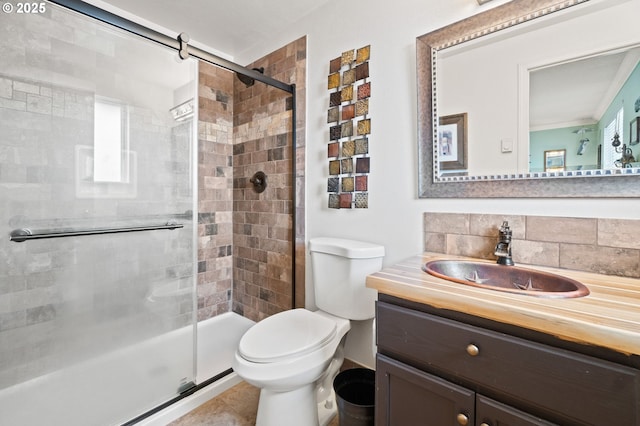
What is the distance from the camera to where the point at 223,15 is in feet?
6.26

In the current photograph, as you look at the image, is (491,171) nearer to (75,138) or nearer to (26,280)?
(75,138)

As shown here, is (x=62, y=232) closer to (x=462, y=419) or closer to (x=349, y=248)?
(x=349, y=248)

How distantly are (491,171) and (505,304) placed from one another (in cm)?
68

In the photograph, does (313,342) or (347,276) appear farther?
(347,276)

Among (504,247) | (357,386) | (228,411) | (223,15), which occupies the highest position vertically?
(223,15)

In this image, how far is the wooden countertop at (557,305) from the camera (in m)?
0.61

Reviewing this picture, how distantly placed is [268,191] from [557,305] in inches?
71.6

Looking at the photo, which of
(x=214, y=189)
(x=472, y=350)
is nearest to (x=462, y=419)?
(x=472, y=350)

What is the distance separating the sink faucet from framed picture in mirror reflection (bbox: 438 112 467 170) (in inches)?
12.6

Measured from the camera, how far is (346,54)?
1.64 m

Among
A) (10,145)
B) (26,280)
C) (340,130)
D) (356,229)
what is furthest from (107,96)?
(356,229)

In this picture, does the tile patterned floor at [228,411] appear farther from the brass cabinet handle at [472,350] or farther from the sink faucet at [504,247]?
the sink faucet at [504,247]

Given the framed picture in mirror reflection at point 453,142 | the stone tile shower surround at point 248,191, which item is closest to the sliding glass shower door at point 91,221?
the stone tile shower surround at point 248,191

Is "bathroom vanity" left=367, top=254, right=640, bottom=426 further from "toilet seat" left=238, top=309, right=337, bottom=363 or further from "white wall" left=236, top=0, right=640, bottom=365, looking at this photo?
"white wall" left=236, top=0, right=640, bottom=365
